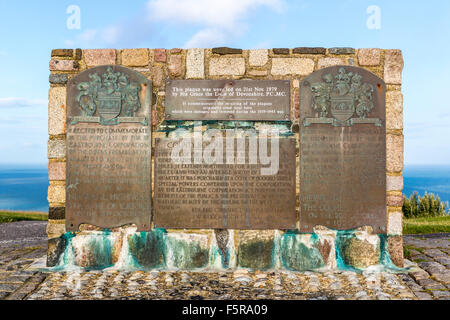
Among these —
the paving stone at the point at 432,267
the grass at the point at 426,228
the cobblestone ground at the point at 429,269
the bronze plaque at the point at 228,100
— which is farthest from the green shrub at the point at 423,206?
the bronze plaque at the point at 228,100

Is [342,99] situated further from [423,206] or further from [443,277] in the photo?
[423,206]

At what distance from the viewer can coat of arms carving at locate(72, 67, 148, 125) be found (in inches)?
184

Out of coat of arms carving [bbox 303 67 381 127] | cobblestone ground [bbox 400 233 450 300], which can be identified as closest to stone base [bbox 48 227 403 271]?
cobblestone ground [bbox 400 233 450 300]

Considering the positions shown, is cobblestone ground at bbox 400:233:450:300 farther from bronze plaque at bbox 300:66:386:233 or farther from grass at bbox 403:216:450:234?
grass at bbox 403:216:450:234

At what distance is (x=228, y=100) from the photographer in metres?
4.65

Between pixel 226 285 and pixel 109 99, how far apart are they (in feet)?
8.85

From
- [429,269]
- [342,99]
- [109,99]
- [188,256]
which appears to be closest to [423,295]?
[429,269]

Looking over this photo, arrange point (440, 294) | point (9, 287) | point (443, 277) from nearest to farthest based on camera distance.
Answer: point (440, 294), point (9, 287), point (443, 277)

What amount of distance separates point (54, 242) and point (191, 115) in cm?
240

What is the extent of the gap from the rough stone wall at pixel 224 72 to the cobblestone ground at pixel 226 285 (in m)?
0.45

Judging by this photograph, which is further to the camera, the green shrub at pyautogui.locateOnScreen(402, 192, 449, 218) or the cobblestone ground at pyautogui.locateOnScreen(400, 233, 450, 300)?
the green shrub at pyautogui.locateOnScreen(402, 192, 449, 218)

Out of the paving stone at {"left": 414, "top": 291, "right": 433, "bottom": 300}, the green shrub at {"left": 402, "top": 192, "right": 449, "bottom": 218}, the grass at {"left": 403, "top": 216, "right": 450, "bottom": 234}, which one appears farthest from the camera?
the green shrub at {"left": 402, "top": 192, "right": 449, "bottom": 218}

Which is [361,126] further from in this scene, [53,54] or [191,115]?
[53,54]
